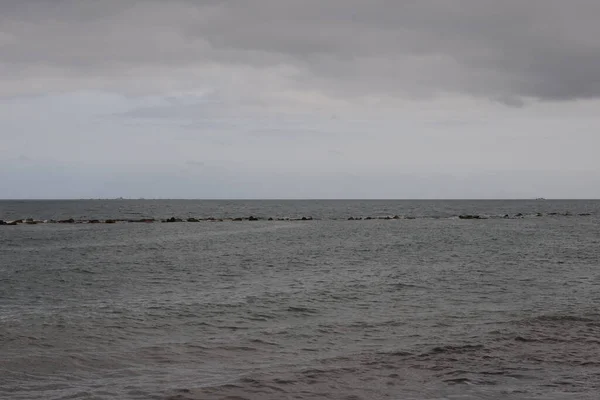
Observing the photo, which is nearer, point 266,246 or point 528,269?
point 528,269

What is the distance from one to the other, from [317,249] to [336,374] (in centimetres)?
3694

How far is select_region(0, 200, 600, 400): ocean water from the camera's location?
43.6 feet

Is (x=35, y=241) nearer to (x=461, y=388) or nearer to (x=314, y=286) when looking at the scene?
(x=314, y=286)

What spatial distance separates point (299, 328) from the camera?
19.6 meters

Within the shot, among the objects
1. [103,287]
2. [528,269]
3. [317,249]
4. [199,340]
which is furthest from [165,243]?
[199,340]

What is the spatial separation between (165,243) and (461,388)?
1884 inches

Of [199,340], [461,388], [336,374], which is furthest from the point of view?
[199,340]

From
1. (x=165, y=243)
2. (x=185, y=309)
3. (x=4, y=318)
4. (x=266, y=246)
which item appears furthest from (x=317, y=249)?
(x=4, y=318)

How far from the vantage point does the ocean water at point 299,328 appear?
1330cm

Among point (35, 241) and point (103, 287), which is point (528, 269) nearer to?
point (103, 287)

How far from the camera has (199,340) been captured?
701 inches

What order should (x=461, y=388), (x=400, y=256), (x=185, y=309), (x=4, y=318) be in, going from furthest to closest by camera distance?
(x=400, y=256), (x=185, y=309), (x=4, y=318), (x=461, y=388)

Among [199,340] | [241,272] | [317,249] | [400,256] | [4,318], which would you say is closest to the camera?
[199,340]

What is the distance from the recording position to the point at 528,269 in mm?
36531
